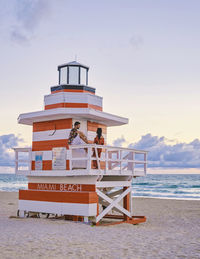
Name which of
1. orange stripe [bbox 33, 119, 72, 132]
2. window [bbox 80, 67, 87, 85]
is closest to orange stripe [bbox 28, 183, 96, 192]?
orange stripe [bbox 33, 119, 72, 132]

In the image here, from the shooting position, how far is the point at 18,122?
14.7 m

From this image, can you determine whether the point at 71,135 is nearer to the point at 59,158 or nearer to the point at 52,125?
the point at 59,158

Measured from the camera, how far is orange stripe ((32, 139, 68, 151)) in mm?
13117

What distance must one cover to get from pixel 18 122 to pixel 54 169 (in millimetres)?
2898

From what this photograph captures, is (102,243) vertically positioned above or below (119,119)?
below

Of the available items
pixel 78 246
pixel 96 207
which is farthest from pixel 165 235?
pixel 78 246

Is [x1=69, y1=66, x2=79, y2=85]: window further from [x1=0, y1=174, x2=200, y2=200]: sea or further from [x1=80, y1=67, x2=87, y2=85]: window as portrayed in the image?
[x1=0, y1=174, x2=200, y2=200]: sea

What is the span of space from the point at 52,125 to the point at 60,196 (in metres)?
2.76

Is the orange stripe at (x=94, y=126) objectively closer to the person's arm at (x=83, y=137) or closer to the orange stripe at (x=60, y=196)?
the person's arm at (x=83, y=137)

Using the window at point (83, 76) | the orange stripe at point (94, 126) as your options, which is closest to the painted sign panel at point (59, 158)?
the orange stripe at point (94, 126)

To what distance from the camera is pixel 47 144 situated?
13.6 m

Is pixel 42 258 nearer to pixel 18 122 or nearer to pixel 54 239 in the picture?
pixel 54 239

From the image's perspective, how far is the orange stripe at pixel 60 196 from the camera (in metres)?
11.8

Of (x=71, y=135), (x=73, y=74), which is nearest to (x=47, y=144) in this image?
(x=71, y=135)
